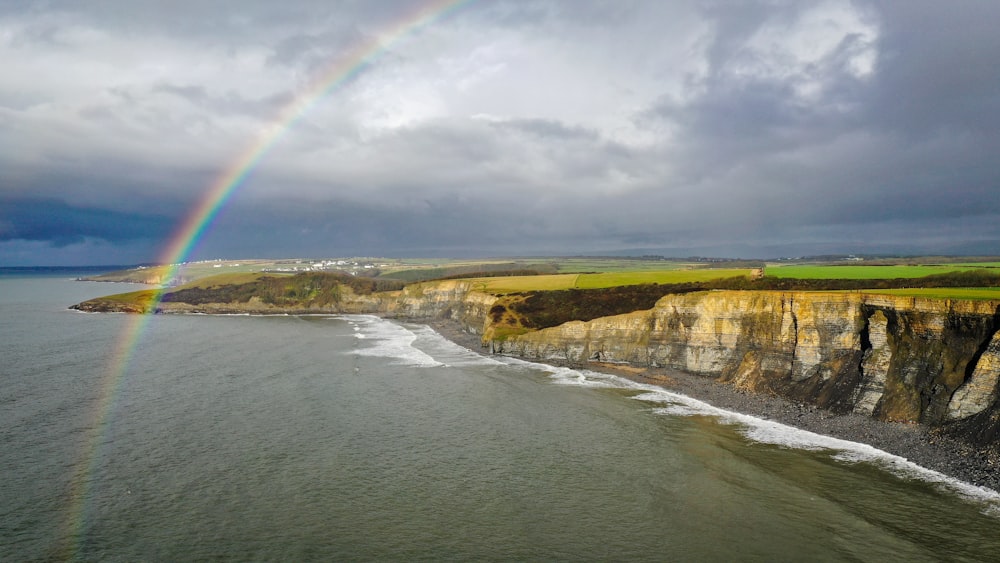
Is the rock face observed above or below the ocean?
above

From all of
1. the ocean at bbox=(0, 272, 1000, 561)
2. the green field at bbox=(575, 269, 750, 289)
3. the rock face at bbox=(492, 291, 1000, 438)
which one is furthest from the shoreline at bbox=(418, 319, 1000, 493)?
the green field at bbox=(575, 269, 750, 289)

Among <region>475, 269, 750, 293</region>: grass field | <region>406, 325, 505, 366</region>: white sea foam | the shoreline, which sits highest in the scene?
<region>475, 269, 750, 293</region>: grass field

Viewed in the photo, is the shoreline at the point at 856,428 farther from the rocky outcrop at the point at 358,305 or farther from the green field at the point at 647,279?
the rocky outcrop at the point at 358,305

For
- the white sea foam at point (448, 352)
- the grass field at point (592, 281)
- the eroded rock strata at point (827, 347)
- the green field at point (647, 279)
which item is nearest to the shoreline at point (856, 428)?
the eroded rock strata at point (827, 347)

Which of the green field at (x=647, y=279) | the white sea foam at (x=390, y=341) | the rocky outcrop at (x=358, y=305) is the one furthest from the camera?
the rocky outcrop at (x=358, y=305)

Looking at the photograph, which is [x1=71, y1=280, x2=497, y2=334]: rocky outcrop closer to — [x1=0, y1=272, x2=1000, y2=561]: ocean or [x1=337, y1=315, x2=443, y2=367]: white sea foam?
[x1=337, y1=315, x2=443, y2=367]: white sea foam

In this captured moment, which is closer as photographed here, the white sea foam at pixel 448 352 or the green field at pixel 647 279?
the white sea foam at pixel 448 352
